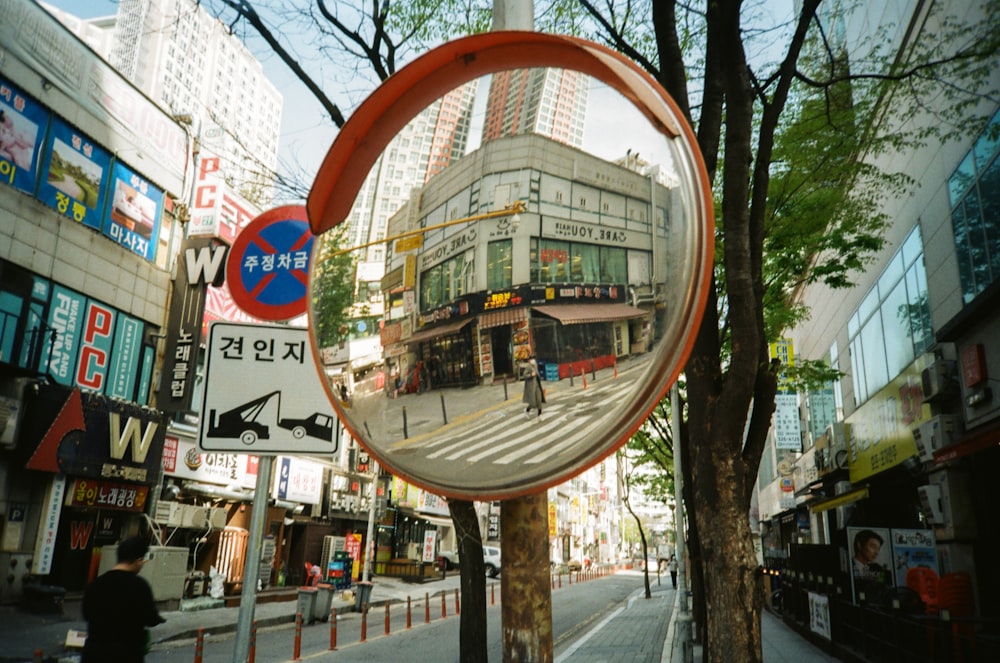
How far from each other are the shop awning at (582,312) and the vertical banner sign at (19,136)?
15.7m

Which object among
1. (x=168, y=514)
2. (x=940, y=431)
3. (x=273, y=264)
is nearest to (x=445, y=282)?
(x=273, y=264)

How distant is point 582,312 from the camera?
129 centimetres

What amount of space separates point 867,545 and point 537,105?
560 inches

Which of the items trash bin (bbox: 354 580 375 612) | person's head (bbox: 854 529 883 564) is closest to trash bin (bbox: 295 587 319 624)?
trash bin (bbox: 354 580 375 612)

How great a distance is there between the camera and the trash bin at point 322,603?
54.6 feet

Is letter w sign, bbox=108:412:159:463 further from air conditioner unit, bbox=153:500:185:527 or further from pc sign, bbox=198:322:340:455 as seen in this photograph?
pc sign, bbox=198:322:340:455

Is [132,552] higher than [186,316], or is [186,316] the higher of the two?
[186,316]

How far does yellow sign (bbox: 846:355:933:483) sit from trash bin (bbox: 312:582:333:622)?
535 inches

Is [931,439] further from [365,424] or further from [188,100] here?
[188,100]

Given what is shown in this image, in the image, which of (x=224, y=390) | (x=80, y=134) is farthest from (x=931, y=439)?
(x=80, y=134)

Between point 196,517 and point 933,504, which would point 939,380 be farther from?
point 196,517

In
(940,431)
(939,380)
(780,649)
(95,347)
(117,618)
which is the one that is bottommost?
(780,649)

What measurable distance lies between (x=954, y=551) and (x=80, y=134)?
19.5m

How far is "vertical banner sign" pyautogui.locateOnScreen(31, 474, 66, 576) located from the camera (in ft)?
45.4
